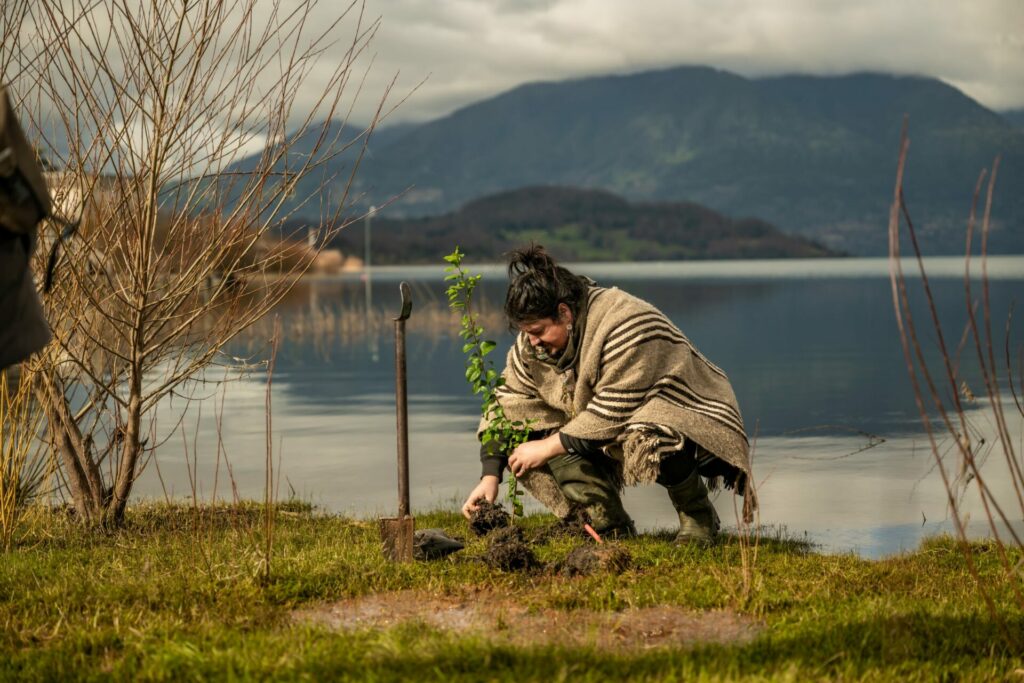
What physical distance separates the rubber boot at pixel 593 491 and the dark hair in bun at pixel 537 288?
865 millimetres

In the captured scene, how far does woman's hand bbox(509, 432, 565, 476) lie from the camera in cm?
587

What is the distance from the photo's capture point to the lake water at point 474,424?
815 centimetres

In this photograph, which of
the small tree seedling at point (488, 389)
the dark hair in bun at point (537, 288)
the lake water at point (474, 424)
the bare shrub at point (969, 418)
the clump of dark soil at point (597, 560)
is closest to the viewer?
the bare shrub at point (969, 418)

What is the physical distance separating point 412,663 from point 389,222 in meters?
182

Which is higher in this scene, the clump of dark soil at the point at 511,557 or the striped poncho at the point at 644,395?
the striped poncho at the point at 644,395

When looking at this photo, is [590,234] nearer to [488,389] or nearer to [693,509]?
[488,389]

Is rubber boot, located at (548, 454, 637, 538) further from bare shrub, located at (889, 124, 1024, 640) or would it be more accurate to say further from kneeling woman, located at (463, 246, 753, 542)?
bare shrub, located at (889, 124, 1024, 640)

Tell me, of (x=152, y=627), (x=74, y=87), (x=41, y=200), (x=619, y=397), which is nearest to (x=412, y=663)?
(x=152, y=627)

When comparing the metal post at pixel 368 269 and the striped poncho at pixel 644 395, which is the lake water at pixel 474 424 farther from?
the metal post at pixel 368 269

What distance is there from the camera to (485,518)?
6.05 metres

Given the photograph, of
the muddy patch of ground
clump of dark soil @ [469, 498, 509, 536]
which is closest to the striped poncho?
clump of dark soil @ [469, 498, 509, 536]

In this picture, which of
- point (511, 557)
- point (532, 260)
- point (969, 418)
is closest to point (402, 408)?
point (511, 557)

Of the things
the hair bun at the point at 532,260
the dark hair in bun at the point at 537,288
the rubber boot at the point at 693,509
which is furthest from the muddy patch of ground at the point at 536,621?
the hair bun at the point at 532,260

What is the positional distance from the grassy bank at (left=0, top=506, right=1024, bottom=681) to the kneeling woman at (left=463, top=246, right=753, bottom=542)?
1.32ft
